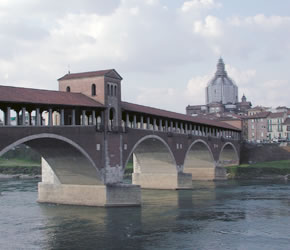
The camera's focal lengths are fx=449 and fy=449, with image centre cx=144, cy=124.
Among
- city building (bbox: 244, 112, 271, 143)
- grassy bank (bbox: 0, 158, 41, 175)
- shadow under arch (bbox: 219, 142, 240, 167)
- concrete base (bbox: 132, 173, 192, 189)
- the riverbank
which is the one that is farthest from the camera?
city building (bbox: 244, 112, 271, 143)

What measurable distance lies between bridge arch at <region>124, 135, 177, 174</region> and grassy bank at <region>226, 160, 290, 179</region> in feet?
79.2

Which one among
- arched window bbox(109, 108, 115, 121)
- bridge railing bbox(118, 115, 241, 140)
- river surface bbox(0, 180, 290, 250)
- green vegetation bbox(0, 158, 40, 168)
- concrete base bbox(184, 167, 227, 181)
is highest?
arched window bbox(109, 108, 115, 121)

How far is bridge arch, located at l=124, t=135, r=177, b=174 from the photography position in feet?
201

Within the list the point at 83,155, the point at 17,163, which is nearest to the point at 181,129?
the point at 83,155

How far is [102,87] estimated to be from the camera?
46.0 metres

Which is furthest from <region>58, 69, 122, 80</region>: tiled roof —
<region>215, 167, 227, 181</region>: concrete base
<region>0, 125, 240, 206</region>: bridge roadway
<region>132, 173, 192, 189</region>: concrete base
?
<region>215, 167, 227, 181</region>: concrete base

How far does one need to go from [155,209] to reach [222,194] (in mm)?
15268

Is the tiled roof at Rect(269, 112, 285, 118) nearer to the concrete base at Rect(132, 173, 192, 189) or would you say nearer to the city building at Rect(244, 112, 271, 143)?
the city building at Rect(244, 112, 271, 143)

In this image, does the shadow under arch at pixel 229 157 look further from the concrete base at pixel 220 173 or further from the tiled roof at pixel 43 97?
the tiled roof at pixel 43 97

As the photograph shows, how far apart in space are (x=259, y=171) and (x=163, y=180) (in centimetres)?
2697

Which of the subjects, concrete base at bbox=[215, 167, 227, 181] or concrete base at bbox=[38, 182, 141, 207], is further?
concrete base at bbox=[215, 167, 227, 181]

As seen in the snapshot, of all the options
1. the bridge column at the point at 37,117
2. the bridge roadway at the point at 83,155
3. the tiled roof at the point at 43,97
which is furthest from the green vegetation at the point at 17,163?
the bridge column at the point at 37,117

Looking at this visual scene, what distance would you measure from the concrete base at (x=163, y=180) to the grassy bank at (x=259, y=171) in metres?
22.7

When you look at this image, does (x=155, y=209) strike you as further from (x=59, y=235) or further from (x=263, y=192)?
(x=263, y=192)
